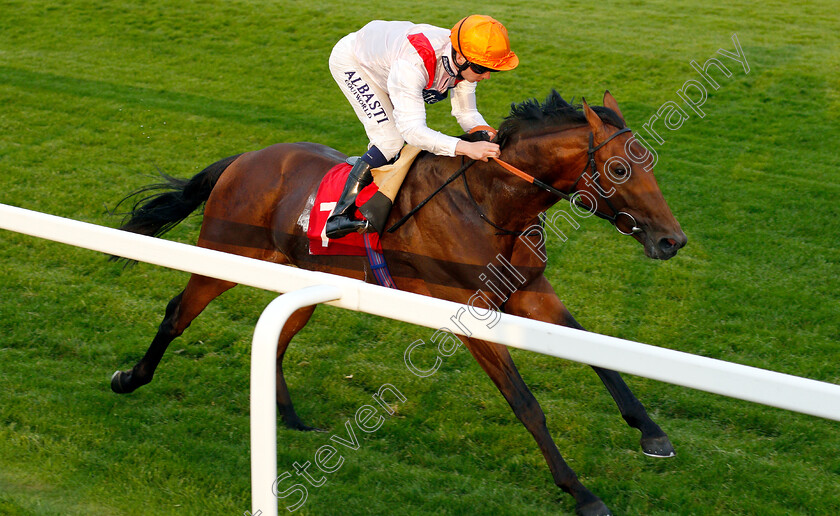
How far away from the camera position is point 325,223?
351 centimetres

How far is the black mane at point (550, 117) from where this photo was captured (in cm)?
308

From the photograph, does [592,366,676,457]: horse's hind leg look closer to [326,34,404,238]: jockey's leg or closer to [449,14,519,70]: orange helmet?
[326,34,404,238]: jockey's leg

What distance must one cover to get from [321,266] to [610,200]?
1367 millimetres

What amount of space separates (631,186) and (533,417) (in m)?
0.96

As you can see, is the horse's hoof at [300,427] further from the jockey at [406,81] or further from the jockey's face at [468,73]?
the jockey's face at [468,73]

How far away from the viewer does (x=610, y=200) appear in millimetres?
3023

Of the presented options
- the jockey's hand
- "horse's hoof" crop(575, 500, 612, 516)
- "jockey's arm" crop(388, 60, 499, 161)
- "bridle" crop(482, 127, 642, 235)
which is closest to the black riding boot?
"jockey's arm" crop(388, 60, 499, 161)

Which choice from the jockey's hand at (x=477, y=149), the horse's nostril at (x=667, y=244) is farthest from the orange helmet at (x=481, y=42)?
the horse's nostril at (x=667, y=244)

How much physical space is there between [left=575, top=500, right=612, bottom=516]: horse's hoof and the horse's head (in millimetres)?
960

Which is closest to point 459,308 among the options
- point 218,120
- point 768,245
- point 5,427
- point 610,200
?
point 610,200

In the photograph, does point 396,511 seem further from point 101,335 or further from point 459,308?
point 101,335

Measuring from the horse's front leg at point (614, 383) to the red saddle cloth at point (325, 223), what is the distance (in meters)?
0.68

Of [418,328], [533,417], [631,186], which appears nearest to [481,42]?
[631,186]

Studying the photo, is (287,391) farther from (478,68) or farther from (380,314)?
(380,314)
